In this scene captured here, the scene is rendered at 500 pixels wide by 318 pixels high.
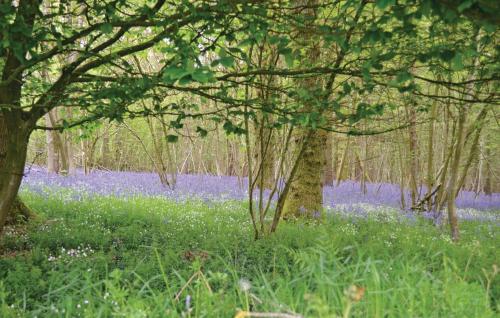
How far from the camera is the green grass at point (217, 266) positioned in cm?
238

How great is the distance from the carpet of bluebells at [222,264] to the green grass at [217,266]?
0.02 m

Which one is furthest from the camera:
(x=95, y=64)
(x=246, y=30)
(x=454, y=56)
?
(x=95, y=64)

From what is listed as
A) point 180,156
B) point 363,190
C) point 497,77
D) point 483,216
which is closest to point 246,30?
point 497,77

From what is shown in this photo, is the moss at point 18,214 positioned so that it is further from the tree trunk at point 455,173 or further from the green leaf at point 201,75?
the tree trunk at point 455,173

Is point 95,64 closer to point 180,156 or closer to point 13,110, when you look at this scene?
point 13,110

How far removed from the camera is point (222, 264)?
472 cm

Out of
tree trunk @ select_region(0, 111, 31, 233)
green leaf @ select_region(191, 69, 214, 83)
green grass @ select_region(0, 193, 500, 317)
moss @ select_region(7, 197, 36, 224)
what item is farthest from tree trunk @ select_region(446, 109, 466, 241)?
moss @ select_region(7, 197, 36, 224)

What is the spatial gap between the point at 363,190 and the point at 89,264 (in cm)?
1516

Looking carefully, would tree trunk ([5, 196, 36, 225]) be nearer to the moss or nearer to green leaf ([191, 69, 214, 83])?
the moss

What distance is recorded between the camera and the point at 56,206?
795 centimetres

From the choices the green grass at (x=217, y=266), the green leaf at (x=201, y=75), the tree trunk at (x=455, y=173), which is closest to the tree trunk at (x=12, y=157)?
the green grass at (x=217, y=266)

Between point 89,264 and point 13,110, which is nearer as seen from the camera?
point 13,110

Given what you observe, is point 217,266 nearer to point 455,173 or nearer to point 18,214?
point 18,214

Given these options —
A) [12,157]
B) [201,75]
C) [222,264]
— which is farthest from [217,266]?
[201,75]
